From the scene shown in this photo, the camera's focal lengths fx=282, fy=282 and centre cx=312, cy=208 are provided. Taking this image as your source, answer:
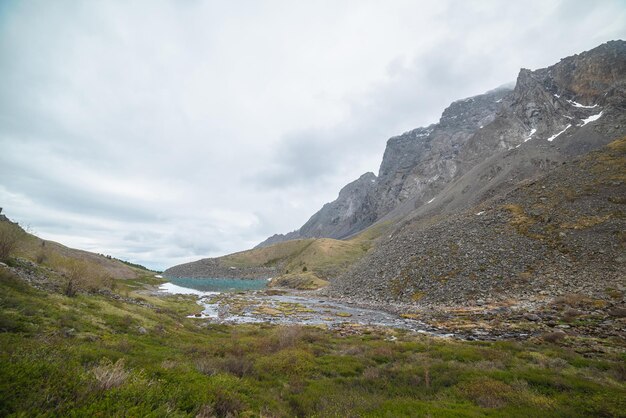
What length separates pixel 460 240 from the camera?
2098 inches

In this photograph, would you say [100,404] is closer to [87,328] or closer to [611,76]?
[87,328]

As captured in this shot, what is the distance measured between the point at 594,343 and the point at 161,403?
85.3 ft

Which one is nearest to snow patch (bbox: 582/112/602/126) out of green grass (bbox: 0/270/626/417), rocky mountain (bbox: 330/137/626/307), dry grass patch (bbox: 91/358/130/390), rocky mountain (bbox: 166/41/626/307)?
rocky mountain (bbox: 166/41/626/307)

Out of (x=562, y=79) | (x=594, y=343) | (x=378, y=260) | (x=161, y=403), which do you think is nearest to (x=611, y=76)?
(x=562, y=79)

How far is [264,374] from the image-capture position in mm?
13945

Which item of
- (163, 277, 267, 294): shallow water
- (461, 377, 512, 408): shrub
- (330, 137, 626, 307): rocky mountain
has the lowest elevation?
(163, 277, 267, 294): shallow water

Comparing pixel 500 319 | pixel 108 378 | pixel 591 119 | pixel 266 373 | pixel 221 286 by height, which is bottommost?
pixel 221 286

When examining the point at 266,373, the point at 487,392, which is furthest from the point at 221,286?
the point at 487,392

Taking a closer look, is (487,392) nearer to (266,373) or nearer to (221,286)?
(266,373)

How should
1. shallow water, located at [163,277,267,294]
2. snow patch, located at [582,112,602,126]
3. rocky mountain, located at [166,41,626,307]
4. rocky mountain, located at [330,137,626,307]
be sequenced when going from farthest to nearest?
shallow water, located at [163,277,267,294]
snow patch, located at [582,112,602,126]
rocky mountain, located at [166,41,626,307]
rocky mountain, located at [330,137,626,307]

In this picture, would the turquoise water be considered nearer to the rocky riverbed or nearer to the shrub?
the rocky riverbed

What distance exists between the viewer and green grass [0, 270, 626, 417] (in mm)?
6777

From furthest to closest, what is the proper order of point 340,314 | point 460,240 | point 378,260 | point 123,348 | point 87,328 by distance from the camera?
point 378,260
point 460,240
point 340,314
point 87,328
point 123,348

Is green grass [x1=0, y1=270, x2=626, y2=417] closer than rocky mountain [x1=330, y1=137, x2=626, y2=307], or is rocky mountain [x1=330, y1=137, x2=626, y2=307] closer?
green grass [x1=0, y1=270, x2=626, y2=417]
